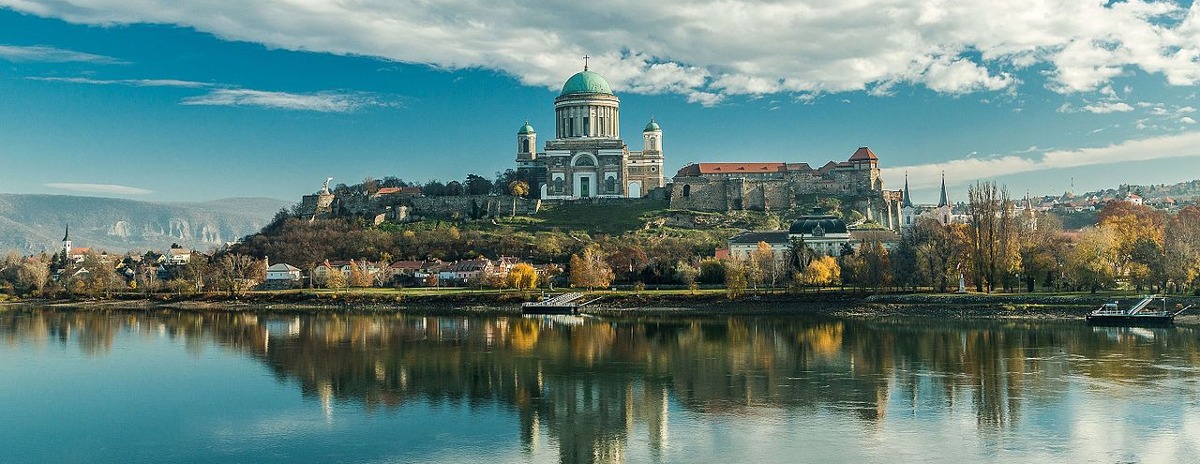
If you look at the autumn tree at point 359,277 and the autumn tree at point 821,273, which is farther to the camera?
the autumn tree at point 359,277

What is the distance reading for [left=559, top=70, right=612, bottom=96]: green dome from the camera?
82.9m

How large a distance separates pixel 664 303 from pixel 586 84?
37404 mm

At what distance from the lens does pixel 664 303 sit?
4969 centimetres

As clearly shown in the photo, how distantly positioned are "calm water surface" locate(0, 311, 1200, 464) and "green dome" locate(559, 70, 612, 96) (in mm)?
47994

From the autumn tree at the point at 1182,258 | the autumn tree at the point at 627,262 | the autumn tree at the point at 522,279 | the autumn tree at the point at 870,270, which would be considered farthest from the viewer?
the autumn tree at the point at 627,262

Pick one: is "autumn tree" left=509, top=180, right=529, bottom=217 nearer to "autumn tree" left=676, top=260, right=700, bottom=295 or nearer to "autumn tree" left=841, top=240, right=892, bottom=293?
"autumn tree" left=676, top=260, right=700, bottom=295

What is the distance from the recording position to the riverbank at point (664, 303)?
136ft

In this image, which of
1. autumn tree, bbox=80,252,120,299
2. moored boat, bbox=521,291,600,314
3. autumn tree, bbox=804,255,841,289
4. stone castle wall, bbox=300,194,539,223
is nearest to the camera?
moored boat, bbox=521,291,600,314

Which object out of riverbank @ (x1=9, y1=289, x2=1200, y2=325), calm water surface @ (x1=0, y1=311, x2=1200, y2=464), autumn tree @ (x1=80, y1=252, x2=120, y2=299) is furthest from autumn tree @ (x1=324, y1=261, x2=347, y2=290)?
calm water surface @ (x1=0, y1=311, x2=1200, y2=464)

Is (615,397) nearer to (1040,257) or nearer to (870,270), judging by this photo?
(870,270)

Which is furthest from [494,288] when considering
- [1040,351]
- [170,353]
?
[1040,351]

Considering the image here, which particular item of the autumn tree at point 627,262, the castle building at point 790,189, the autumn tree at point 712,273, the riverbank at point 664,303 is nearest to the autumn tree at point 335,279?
the riverbank at point 664,303

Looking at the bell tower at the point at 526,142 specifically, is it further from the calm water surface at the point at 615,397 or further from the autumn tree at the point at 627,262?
the calm water surface at the point at 615,397

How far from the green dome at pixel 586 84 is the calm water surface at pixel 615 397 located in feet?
157
